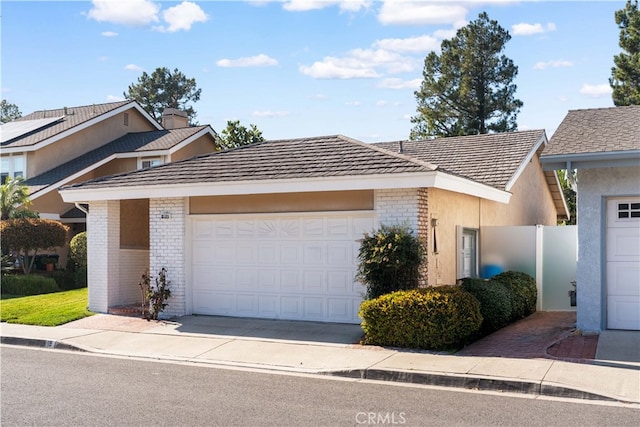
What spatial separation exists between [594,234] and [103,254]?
11351mm

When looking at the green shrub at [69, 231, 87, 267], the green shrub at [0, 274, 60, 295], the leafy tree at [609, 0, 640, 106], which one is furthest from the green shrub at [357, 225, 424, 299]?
the leafy tree at [609, 0, 640, 106]

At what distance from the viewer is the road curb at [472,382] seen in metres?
8.98

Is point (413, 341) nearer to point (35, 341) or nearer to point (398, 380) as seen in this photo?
point (398, 380)

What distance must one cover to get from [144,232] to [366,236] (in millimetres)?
8012

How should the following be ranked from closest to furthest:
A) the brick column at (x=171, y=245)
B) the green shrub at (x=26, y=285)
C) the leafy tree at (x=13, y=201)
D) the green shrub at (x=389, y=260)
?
the green shrub at (x=389, y=260) < the brick column at (x=171, y=245) < the green shrub at (x=26, y=285) < the leafy tree at (x=13, y=201)

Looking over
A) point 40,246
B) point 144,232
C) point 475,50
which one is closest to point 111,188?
point 144,232

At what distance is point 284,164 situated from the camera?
50.1 feet

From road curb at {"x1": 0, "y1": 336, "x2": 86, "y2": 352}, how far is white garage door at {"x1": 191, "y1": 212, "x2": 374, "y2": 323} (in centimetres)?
351

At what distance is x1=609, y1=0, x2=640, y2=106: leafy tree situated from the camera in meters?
34.2

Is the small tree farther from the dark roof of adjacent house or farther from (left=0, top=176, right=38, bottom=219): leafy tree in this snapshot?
the dark roof of adjacent house

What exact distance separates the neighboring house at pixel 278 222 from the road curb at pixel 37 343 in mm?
3095

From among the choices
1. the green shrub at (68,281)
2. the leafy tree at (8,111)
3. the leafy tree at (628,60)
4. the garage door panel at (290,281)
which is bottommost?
the green shrub at (68,281)

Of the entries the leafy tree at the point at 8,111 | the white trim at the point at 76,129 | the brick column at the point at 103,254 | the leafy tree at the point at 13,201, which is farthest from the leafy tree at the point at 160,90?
the brick column at the point at 103,254

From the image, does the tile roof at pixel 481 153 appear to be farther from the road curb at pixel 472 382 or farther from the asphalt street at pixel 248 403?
the asphalt street at pixel 248 403
